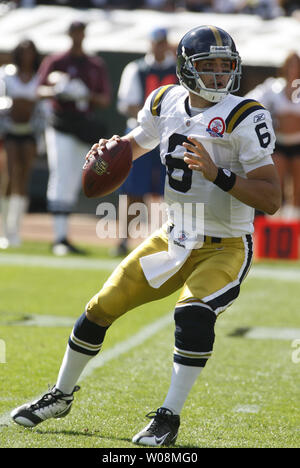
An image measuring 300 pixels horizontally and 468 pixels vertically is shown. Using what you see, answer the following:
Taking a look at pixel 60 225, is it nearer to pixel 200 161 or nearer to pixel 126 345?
pixel 126 345

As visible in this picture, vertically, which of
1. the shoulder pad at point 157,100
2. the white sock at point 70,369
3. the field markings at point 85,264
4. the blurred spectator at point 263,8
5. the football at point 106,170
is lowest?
the field markings at point 85,264

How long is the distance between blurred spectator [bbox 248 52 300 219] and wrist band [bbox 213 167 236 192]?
5.66 metres

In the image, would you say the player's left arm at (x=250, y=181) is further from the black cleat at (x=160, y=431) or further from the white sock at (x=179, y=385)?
the black cleat at (x=160, y=431)

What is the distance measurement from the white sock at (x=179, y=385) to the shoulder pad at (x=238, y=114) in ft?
3.16

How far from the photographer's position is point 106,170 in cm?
362

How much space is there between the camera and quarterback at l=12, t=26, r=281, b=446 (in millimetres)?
3307

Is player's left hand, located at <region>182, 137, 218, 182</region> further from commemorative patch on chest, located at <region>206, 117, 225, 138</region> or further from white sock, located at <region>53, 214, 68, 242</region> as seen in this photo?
white sock, located at <region>53, 214, 68, 242</region>

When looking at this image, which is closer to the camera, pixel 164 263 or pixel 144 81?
pixel 164 263

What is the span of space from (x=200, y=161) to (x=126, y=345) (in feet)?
6.63

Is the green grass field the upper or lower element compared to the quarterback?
lower

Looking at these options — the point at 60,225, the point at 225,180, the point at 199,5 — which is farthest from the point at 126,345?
the point at 199,5

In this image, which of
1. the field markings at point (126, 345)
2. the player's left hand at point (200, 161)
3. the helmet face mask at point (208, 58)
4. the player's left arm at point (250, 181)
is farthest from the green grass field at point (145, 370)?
the helmet face mask at point (208, 58)

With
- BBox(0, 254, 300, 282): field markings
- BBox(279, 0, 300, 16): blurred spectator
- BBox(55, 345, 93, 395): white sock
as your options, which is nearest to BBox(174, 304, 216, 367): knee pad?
BBox(55, 345, 93, 395): white sock

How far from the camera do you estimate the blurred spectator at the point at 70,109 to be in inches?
318
